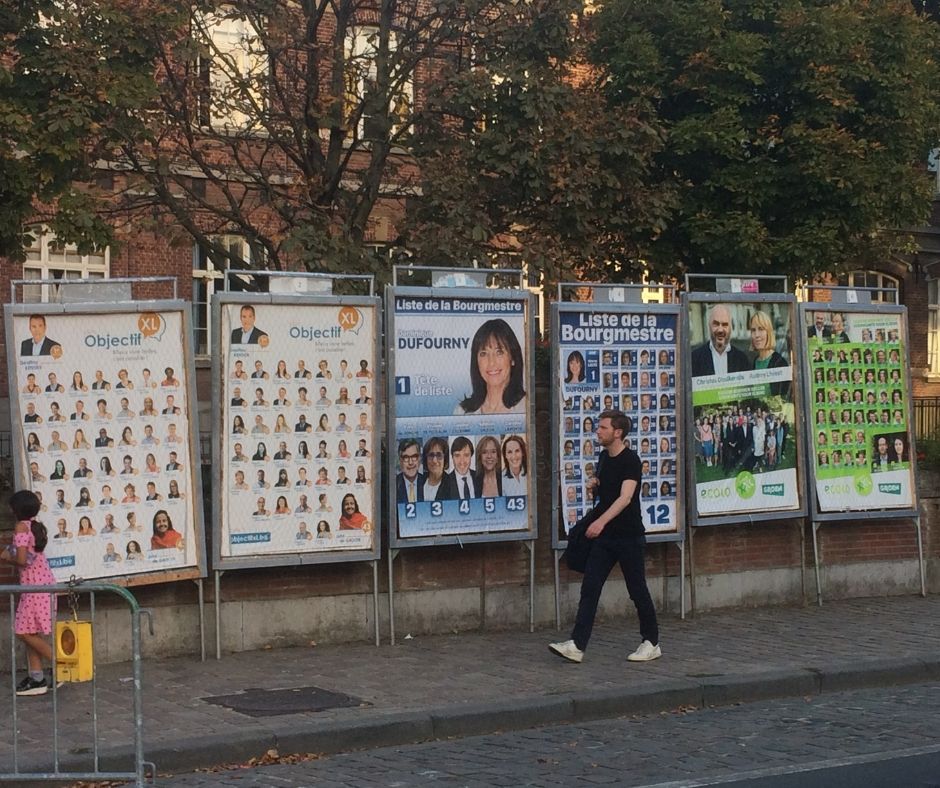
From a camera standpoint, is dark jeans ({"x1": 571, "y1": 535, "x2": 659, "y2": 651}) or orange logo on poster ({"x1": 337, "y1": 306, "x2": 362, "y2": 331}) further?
orange logo on poster ({"x1": 337, "y1": 306, "x2": 362, "y2": 331})

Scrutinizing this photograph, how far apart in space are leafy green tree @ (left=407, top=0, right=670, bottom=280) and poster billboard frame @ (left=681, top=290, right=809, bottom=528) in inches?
122

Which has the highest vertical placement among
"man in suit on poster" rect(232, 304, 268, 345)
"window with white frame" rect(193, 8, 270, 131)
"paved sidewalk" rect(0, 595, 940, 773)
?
"window with white frame" rect(193, 8, 270, 131)

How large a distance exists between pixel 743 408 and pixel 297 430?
4.51 m

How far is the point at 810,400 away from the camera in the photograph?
14.1 m

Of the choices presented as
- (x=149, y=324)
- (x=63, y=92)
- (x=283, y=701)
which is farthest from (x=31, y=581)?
(x=63, y=92)

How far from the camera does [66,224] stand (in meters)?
14.0

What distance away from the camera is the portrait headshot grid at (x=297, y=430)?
11.4m

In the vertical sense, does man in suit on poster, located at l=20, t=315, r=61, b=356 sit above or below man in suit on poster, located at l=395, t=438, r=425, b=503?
above

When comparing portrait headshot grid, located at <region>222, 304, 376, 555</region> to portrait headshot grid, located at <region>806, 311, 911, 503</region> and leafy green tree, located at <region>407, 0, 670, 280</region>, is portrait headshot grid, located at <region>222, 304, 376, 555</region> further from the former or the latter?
portrait headshot grid, located at <region>806, 311, 911, 503</region>

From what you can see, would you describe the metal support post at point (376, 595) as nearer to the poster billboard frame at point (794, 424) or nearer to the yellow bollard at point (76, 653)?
the poster billboard frame at point (794, 424)

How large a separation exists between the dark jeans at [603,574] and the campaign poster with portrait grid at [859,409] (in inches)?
146

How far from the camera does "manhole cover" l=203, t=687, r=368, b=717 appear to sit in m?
9.37

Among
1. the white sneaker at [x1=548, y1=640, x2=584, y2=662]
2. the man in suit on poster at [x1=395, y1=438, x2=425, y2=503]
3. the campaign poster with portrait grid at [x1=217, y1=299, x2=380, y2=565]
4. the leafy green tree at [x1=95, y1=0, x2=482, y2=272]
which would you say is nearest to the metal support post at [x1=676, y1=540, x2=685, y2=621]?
the white sneaker at [x1=548, y1=640, x2=584, y2=662]

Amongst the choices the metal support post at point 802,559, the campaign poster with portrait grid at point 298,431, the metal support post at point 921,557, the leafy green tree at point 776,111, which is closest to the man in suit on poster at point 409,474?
the campaign poster with portrait grid at point 298,431
